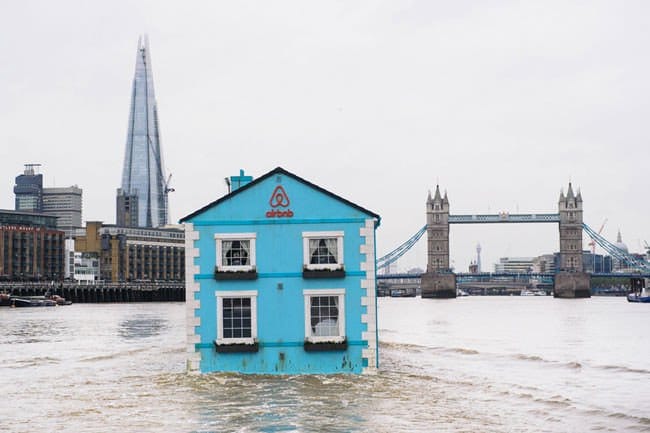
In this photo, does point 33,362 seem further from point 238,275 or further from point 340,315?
point 340,315

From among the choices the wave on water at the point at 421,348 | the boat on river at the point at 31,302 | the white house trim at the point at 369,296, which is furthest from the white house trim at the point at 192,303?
the boat on river at the point at 31,302

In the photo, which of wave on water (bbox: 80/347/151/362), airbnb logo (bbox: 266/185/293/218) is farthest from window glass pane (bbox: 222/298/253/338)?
wave on water (bbox: 80/347/151/362)

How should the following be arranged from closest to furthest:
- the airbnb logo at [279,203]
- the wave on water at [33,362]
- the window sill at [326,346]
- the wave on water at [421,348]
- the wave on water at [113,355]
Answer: the window sill at [326,346] < the airbnb logo at [279,203] < the wave on water at [33,362] < the wave on water at [113,355] < the wave on water at [421,348]

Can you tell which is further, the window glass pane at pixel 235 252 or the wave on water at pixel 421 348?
the wave on water at pixel 421 348

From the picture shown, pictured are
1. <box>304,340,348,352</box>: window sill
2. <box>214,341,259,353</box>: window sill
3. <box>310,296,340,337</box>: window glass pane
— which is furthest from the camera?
<box>310,296,340,337</box>: window glass pane

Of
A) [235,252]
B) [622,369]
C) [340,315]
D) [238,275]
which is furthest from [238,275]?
[622,369]

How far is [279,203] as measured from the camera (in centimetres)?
2830

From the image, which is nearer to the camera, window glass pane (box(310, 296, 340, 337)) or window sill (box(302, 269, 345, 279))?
window sill (box(302, 269, 345, 279))

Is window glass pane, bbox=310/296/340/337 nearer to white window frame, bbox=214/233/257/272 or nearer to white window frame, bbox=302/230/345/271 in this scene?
white window frame, bbox=302/230/345/271

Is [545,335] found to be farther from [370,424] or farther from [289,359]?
[370,424]

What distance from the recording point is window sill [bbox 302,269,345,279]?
1096 inches

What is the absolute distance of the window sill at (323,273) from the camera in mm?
27828

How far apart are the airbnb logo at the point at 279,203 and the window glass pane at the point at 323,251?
3.48 feet

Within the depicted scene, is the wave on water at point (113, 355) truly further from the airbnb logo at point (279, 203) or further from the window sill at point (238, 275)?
the airbnb logo at point (279, 203)
